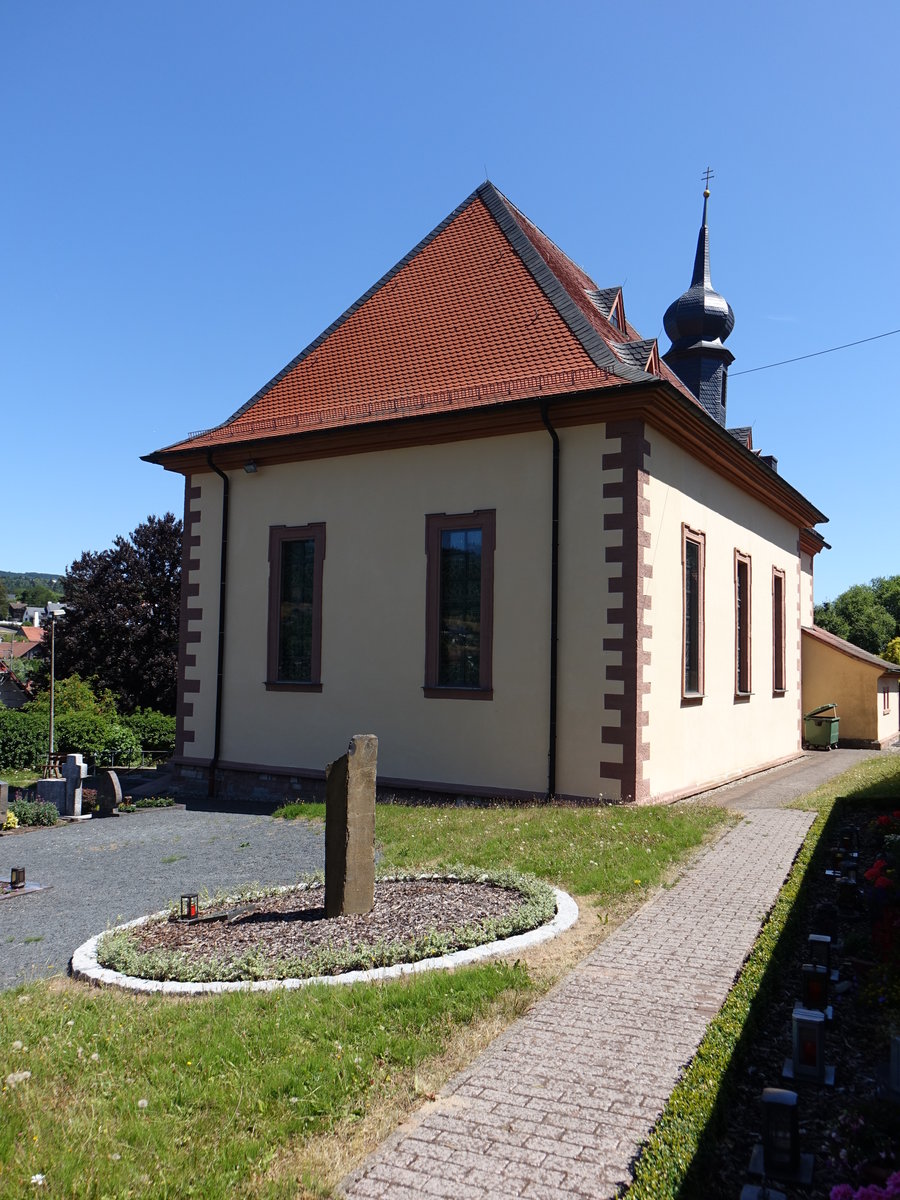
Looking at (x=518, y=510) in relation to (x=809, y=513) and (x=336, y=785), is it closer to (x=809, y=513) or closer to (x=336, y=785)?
(x=336, y=785)

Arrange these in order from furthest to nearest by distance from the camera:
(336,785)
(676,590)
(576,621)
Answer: (676,590)
(576,621)
(336,785)

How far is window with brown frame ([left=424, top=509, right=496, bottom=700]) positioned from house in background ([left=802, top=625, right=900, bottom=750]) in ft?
51.8

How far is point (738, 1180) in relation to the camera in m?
3.66

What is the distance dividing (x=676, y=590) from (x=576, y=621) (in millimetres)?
1970

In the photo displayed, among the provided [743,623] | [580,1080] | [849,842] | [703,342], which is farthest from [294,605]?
[703,342]

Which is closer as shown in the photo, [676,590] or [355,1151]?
[355,1151]

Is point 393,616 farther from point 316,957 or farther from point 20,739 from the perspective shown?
point 20,739

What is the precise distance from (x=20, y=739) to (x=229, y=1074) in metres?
20.3

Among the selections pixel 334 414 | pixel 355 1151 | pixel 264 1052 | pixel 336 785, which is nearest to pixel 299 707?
pixel 334 414

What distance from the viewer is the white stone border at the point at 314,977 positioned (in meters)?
5.82

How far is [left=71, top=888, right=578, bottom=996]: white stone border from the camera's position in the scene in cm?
582

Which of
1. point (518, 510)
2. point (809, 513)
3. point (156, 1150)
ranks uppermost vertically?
point (809, 513)

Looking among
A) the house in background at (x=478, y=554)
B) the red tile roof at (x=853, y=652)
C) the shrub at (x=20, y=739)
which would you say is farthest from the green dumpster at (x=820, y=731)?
the shrub at (x=20, y=739)

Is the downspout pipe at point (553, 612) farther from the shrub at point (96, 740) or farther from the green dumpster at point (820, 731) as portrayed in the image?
the green dumpster at point (820, 731)
